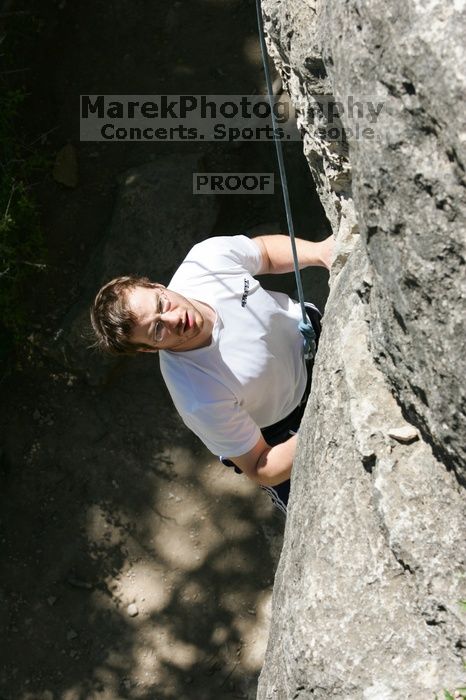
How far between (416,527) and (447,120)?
81cm

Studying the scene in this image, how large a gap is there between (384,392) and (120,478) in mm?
2843

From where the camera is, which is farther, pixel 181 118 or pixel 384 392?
pixel 181 118

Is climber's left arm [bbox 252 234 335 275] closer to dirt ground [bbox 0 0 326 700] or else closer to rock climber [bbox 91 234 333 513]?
rock climber [bbox 91 234 333 513]

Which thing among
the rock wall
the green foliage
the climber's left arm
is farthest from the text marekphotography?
the rock wall

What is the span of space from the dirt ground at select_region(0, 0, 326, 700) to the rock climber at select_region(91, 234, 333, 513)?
1.53 meters

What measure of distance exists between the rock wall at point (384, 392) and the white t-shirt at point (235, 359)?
1.20ft

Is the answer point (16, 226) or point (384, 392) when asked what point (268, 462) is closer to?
point (384, 392)

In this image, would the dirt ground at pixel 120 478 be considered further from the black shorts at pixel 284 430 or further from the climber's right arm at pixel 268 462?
the climber's right arm at pixel 268 462

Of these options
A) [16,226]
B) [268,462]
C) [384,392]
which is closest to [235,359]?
[268,462]

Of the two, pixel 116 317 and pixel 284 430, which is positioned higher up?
pixel 116 317

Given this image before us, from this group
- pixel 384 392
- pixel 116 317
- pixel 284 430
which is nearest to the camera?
pixel 384 392

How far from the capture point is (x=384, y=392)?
5.87ft

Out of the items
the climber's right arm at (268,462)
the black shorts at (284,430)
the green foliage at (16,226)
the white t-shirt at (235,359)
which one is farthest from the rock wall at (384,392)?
the green foliage at (16,226)

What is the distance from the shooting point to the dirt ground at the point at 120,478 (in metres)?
4.06
